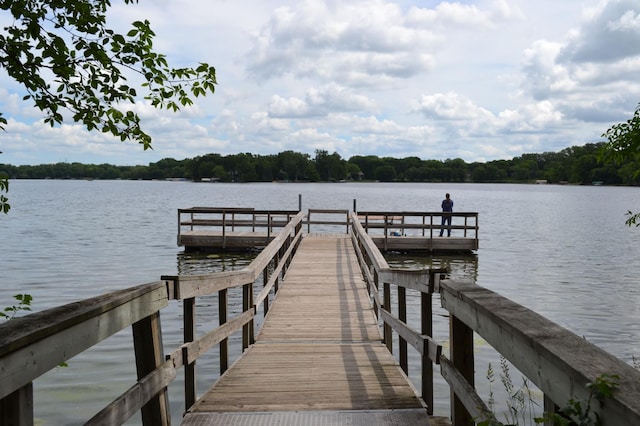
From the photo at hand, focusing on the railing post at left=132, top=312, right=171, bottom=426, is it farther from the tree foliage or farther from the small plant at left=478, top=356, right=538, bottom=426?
the tree foliage

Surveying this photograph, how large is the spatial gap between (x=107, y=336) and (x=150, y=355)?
1.96 feet

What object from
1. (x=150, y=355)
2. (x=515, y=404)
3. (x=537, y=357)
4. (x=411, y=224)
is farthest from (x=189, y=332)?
(x=411, y=224)

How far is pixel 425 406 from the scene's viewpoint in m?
4.21

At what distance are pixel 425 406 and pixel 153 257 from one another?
19561 mm

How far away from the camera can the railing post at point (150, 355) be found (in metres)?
3.17

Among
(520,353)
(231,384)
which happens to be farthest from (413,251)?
(520,353)

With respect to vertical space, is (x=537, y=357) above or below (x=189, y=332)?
above

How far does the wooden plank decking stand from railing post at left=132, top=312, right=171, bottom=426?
2.02 feet

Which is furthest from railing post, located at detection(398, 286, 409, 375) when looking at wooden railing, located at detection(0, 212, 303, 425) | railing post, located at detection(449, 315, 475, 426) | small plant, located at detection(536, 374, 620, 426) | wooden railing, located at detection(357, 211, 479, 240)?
wooden railing, located at detection(357, 211, 479, 240)

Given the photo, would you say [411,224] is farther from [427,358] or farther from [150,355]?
[150,355]

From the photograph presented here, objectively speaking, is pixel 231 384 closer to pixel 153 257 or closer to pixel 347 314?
pixel 347 314

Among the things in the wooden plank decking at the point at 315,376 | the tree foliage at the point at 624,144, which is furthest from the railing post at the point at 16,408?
the tree foliage at the point at 624,144

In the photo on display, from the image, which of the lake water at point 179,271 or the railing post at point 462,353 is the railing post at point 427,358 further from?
the lake water at point 179,271

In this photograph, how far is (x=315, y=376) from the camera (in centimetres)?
517
